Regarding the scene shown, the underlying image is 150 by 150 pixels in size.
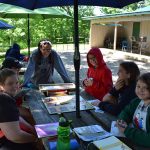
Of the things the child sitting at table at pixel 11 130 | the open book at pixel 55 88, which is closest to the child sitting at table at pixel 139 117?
the child sitting at table at pixel 11 130

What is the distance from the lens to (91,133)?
223 cm

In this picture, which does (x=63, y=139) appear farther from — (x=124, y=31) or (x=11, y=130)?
(x=124, y=31)

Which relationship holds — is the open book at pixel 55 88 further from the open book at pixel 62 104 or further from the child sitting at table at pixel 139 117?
the child sitting at table at pixel 139 117

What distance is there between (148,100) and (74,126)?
0.71 metres

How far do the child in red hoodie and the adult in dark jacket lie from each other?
0.49m

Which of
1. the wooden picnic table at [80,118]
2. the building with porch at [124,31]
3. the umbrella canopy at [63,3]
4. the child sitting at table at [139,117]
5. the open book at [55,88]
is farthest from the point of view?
the building with porch at [124,31]

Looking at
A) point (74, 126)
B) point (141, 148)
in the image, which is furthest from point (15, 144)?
point (141, 148)

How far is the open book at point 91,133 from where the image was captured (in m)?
2.14

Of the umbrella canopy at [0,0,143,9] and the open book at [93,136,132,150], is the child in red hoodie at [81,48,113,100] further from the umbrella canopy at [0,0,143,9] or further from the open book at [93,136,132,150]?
the open book at [93,136,132,150]

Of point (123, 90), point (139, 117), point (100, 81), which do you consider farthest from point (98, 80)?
point (139, 117)

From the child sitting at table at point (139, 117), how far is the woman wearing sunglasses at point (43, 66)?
2247 millimetres

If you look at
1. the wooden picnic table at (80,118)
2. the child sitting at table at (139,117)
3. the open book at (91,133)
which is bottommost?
the wooden picnic table at (80,118)

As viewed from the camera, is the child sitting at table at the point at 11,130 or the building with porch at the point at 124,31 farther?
the building with porch at the point at 124,31

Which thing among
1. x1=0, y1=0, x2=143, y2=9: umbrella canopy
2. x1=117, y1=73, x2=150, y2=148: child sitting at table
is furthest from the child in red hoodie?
x1=117, y1=73, x2=150, y2=148: child sitting at table
